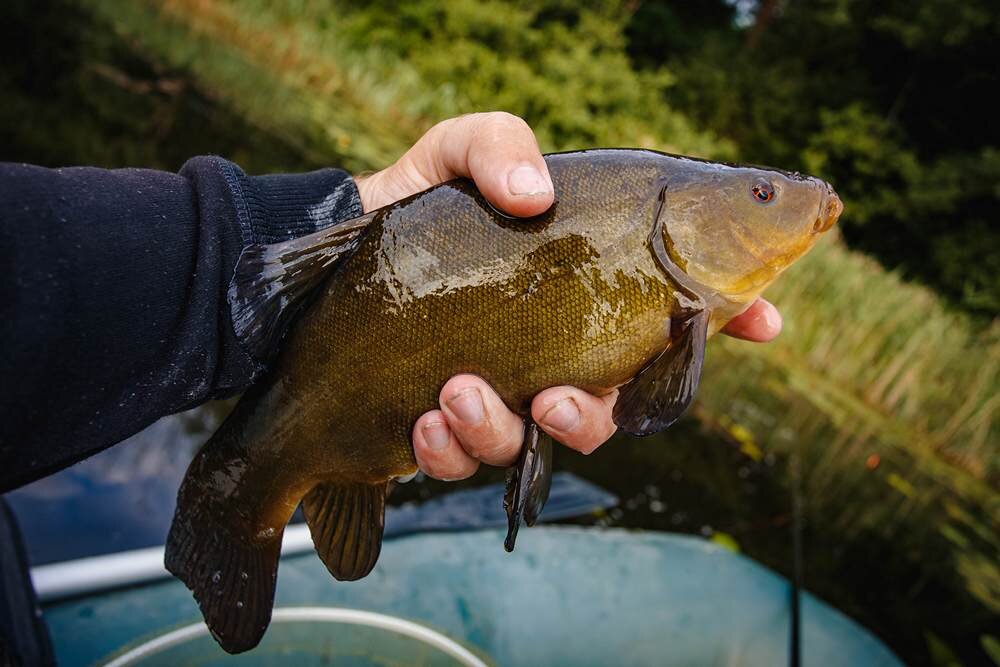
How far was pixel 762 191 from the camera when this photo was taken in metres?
1.64

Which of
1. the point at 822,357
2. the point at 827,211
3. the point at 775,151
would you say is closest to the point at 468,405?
the point at 827,211

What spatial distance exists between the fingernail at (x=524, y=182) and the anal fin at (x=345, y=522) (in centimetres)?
77

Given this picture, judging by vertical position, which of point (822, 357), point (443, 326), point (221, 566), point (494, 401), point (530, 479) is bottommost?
point (822, 357)

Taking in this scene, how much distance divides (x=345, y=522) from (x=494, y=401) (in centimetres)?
47

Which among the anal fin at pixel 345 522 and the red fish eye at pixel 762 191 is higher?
the red fish eye at pixel 762 191

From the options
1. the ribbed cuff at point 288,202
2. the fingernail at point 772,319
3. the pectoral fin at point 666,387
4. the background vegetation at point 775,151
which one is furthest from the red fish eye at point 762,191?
the background vegetation at point 775,151

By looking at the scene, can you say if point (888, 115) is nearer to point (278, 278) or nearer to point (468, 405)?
point (468, 405)

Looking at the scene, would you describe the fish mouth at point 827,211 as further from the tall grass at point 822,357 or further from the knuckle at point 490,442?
the tall grass at point 822,357

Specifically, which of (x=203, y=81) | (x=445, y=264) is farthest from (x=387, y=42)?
(x=445, y=264)

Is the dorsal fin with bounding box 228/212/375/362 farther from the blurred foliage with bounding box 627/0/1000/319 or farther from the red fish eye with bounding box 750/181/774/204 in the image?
the blurred foliage with bounding box 627/0/1000/319

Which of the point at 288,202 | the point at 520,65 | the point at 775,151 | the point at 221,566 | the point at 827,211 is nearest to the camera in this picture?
the point at 221,566

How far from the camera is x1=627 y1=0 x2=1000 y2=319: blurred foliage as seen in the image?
1738 centimetres

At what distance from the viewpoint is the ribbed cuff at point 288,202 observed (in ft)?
5.49

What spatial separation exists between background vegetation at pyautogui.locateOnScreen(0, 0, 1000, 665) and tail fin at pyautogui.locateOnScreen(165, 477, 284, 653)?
2855mm
